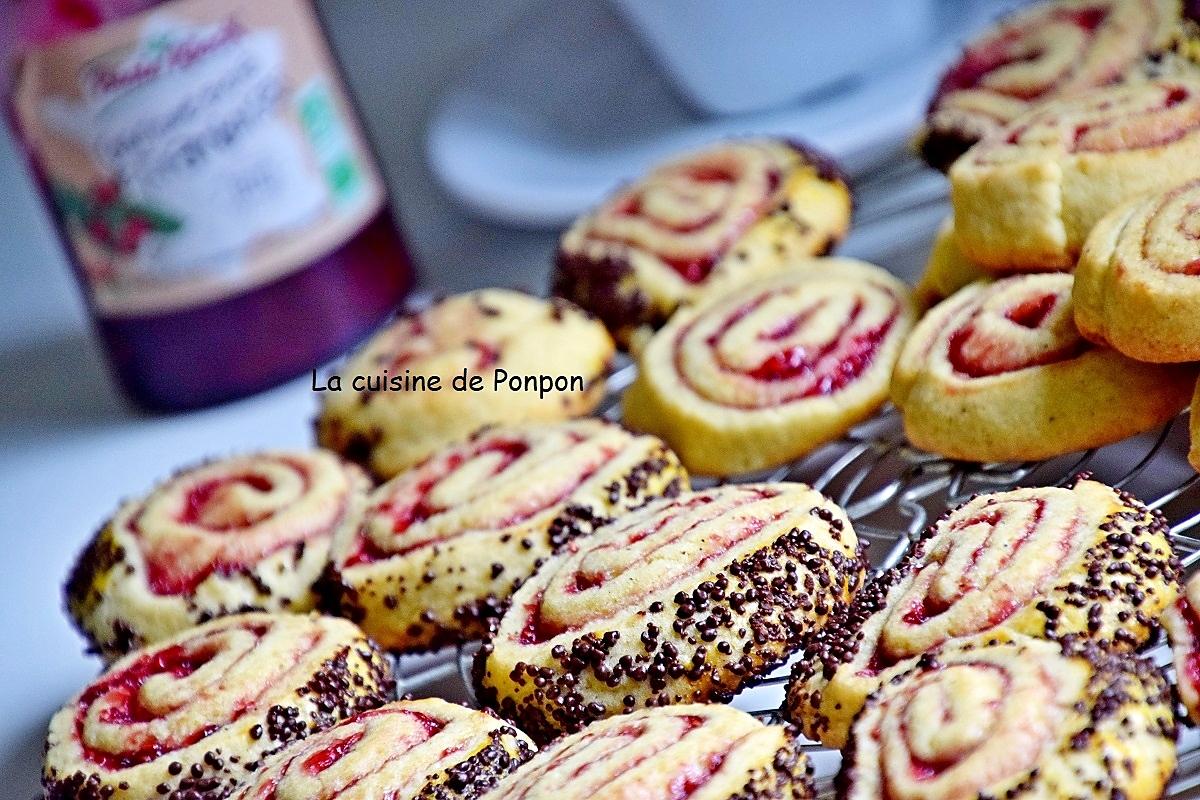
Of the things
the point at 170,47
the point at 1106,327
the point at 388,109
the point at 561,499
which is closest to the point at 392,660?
the point at 561,499

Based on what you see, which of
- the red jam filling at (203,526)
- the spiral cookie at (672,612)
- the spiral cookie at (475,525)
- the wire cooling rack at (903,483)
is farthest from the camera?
the red jam filling at (203,526)

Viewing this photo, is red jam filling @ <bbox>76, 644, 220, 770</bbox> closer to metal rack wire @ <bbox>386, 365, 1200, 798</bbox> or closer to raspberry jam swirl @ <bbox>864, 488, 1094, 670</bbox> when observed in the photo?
metal rack wire @ <bbox>386, 365, 1200, 798</bbox>

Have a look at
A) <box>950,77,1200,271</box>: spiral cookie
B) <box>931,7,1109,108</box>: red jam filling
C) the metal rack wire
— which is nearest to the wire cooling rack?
the metal rack wire

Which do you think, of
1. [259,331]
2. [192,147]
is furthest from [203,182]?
[259,331]

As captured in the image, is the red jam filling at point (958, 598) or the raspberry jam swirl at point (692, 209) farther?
the raspberry jam swirl at point (692, 209)

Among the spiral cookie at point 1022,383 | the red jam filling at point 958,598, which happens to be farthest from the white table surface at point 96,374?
the red jam filling at point 958,598

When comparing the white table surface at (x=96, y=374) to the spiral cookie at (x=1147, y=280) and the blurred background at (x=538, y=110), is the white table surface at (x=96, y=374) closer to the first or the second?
the blurred background at (x=538, y=110)
